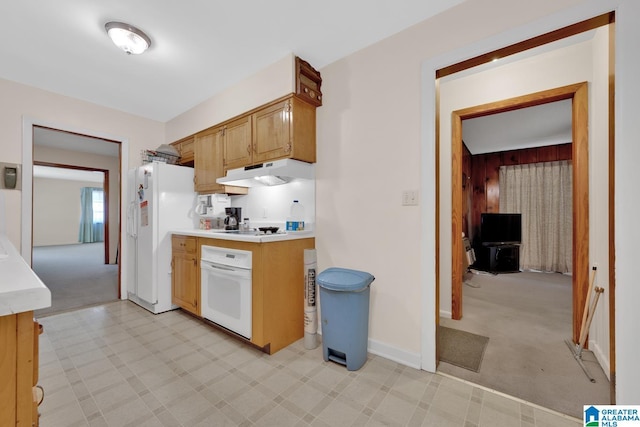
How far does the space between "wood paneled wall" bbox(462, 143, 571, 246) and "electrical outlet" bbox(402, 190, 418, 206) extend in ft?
13.1

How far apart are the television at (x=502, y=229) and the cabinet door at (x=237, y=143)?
499cm

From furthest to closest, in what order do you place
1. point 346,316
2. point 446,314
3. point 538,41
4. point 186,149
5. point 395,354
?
1. point 186,149
2. point 446,314
3. point 395,354
4. point 346,316
5. point 538,41

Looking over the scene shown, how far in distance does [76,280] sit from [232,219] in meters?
3.46

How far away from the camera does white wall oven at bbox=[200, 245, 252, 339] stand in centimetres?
207

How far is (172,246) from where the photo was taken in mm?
2951

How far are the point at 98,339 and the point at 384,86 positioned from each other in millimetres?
3247

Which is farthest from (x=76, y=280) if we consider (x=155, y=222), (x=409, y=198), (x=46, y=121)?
(x=409, y=198)

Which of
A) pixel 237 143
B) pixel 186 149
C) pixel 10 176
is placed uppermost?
pixel 186 149

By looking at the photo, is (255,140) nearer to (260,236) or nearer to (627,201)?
(260,236)

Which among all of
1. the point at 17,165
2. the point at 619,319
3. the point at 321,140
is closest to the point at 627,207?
the point at 619,319

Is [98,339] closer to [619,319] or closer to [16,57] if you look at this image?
[16,57]

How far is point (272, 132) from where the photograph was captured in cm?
237

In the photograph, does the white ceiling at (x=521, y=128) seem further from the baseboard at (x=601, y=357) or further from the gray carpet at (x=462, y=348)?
the gray carpet at (x=462, y=348)

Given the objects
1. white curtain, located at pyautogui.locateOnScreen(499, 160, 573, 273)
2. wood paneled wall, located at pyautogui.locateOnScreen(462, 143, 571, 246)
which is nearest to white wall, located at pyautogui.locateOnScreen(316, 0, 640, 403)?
wood paneled wall, located at pyautogui.locateOnScreen(462, 143, 571, 246)
